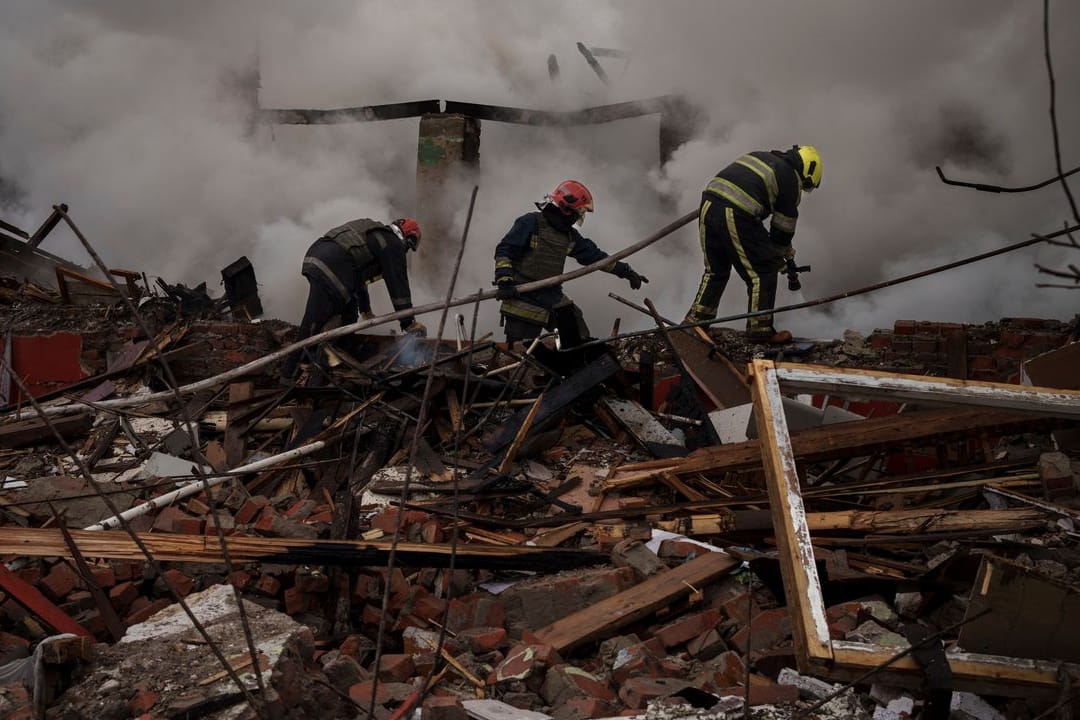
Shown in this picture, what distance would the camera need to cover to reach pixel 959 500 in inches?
173

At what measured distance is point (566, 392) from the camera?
5852 mm

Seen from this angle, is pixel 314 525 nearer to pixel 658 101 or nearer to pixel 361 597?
pixel 361 597

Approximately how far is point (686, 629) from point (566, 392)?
2.60 meters

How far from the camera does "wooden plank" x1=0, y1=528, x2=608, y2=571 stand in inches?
136

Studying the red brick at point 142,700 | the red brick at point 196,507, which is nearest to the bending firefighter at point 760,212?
the red brick at point 196,507

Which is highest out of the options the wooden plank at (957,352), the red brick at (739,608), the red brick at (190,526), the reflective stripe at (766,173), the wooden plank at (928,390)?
the reflective stripe at (766,173)

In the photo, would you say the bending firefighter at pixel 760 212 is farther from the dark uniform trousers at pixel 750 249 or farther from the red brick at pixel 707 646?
the red brick at pixel 707 646

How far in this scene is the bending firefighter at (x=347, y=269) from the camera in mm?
6957

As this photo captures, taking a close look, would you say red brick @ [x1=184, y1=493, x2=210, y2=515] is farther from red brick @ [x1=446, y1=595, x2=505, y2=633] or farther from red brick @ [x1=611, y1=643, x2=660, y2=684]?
red brick @ [x1=611, y1=643, x2=660, y2=684]

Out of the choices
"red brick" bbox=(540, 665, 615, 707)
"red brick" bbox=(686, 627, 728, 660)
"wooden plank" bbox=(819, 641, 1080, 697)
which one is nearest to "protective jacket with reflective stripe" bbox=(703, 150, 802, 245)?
"red brick" bbox=(686, 627, 728, 660)

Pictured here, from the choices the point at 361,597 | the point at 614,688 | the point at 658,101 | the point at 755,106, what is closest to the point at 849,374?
the point at 614,688

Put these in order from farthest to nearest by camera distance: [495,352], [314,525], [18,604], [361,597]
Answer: [495,352], [314,525], [361,597], [18,604]

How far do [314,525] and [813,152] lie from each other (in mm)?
4732

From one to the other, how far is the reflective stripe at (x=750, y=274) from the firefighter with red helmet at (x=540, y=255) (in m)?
0.78
